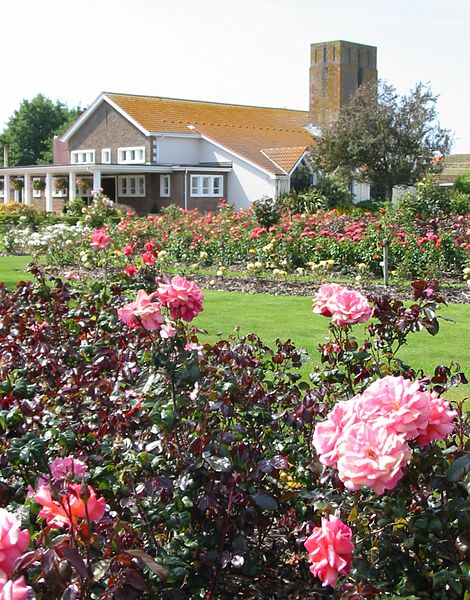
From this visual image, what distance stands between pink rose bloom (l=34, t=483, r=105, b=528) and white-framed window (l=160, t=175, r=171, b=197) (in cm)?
4010

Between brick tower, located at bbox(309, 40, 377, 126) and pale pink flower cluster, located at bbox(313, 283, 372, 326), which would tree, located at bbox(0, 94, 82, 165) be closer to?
brick tower, located at bbox(309, 40, 377, 126)

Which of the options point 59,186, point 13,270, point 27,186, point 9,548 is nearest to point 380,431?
point 9,548

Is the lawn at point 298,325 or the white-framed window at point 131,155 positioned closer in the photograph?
the lawn at point 298,325

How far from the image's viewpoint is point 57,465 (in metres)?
2.32

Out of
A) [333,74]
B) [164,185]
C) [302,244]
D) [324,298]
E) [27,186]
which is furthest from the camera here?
[333,74]

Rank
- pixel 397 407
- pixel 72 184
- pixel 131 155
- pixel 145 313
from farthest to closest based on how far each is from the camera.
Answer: pixel 131 155 < pixel 72 184 < pixel 145 313 < pixel 397 407

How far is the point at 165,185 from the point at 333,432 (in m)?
40.4

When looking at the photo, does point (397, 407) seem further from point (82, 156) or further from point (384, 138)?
point (82, 156)

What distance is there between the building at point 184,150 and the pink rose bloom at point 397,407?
3802 centimetres

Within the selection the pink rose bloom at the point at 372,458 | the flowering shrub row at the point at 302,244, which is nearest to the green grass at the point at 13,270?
the flowering shrub row at the point at 302,244

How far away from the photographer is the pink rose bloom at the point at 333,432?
2.05 m

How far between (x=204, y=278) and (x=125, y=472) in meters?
12.5

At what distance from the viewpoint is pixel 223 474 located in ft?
8.83

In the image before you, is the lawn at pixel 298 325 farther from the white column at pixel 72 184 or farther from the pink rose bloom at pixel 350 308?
the white column at pixel 72 184
